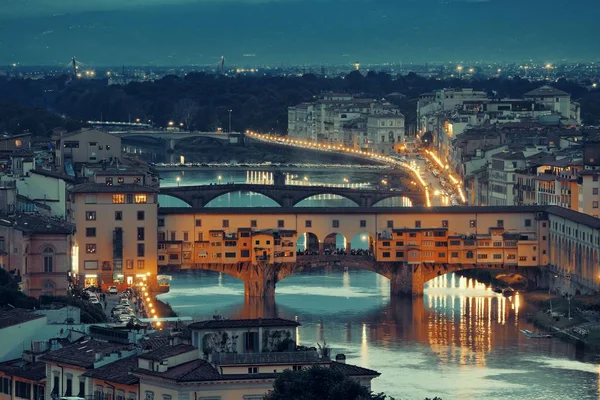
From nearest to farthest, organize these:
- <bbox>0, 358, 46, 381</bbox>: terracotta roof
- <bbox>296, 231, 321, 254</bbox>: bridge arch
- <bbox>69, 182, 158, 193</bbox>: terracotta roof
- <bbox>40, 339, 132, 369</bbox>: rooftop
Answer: <bbox>40, 339, 132, 369</bbox>: rooftop → <bbox>0, 358, 46, 381</bbox>: terracotta roof → <bbox>69, 182, 158, 193</bbox>: terracotta roof → <bbox>296, 231, 321, 254</bbox>: bridge arch

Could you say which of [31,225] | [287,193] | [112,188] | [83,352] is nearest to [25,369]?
[83,352]

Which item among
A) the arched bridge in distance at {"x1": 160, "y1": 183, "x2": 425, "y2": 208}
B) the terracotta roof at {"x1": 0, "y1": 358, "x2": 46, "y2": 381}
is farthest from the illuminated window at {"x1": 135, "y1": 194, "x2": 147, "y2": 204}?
the terracotta roof at {"x1": 0, "y1": 358, "x2": 46, "y2": 381}

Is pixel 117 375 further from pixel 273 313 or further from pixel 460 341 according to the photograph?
pixel 273 313

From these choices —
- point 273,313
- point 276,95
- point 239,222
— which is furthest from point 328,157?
point 273,313

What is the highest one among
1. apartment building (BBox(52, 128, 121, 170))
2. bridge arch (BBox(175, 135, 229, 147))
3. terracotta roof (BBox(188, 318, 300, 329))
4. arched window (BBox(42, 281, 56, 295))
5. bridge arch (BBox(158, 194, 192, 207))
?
bridge arch (BBox(175, 135, 229, 147))

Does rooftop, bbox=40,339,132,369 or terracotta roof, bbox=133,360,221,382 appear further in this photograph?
rooftop, bbox=40,339,132,369

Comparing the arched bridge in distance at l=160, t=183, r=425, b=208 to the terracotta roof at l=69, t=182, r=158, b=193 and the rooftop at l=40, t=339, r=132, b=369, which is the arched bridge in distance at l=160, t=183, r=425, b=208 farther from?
the rooftop at l=40, t=339, r=132, b=369
